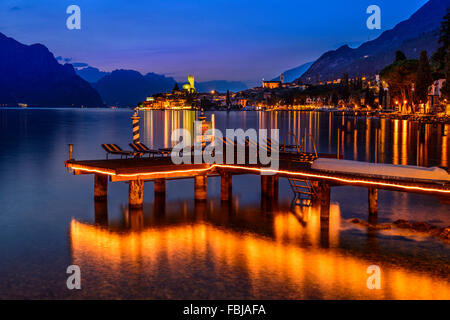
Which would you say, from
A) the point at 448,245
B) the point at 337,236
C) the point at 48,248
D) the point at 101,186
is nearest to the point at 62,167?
the point at 101,186

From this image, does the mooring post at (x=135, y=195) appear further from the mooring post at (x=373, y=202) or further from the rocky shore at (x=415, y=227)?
the mooring post at (x=373, y=202)

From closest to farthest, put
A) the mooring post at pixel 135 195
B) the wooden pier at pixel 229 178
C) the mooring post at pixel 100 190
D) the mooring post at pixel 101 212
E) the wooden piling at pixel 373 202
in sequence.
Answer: the wooden pier at pixel 229 178 → the mooring post at pixel 101 212 → the wooden piling at pixel 373 202 → the mooring post at pixel 135 195 → the mooring post at pixel 100 190

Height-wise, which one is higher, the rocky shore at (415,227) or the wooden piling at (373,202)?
the wooden piling at (373,202)

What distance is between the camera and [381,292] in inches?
481

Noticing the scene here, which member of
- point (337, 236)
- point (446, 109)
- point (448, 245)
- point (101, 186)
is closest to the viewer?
point (448, 245)

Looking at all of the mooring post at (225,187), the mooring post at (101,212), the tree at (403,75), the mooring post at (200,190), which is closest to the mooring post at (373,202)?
the mooring post at (225,187)

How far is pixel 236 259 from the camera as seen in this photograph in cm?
1485

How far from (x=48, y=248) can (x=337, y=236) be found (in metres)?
9.63

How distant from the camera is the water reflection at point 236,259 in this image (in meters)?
12.5

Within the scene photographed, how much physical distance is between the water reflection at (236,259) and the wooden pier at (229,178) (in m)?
1.49

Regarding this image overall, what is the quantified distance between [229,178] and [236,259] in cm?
908

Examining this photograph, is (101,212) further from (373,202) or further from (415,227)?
(415,227)

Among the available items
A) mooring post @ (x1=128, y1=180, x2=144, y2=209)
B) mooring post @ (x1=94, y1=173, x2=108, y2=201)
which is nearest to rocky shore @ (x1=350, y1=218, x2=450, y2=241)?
mooring post @ (x1=128, y1=180, x2=144, y2=209)
